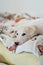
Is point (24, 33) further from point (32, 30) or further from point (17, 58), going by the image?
point (17, 58)

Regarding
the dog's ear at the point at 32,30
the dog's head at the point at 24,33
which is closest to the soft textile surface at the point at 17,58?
the dog's head at the point at 24,33

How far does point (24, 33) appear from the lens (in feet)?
4.59

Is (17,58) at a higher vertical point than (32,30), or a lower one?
lower

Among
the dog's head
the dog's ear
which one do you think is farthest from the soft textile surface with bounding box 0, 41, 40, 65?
the dog's ear

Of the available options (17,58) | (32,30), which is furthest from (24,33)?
(17,58)

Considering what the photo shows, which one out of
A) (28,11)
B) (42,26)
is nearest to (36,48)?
(42,26)

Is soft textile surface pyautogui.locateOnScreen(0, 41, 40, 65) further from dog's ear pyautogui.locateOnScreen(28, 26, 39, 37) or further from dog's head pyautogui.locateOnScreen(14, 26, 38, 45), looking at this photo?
dog's ear pyautogui.locateOnScreen(28, 26, 39, 37)

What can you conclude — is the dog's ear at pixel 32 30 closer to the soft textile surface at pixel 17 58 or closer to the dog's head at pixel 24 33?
the dog's head at pixel 24 33

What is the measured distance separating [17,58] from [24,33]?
0.98 ft

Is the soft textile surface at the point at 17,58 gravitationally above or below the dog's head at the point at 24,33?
below

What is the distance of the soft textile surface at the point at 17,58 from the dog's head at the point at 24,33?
0.15 metres

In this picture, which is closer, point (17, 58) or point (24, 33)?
point (17, 58)

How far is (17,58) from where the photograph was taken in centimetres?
121

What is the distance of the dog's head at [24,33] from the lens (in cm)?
137
